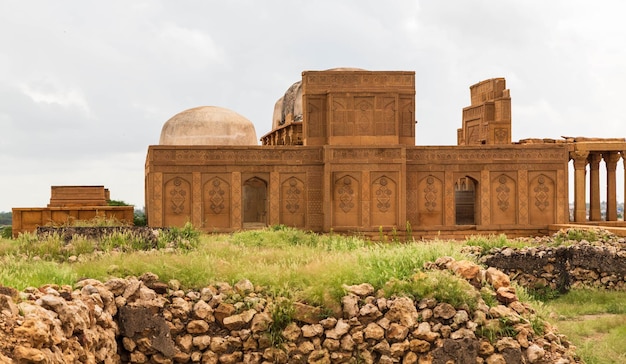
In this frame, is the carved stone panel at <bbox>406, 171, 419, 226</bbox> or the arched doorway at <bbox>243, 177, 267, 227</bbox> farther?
the arched doorway at <bbox>243, 177, 267, 227</bbox>

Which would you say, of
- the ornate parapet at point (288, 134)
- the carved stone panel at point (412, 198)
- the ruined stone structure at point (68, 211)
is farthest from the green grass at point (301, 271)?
the ornate parapet at point (288, 134)

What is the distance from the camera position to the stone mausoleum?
2434 centimetres

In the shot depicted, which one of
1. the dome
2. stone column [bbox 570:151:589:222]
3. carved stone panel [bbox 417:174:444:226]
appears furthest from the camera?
the dome

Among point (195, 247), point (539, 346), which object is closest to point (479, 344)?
point (539, 346)

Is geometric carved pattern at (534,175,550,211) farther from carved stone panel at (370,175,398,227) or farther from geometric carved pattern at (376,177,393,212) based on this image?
geometric carved pattern at (376,177,393,212)

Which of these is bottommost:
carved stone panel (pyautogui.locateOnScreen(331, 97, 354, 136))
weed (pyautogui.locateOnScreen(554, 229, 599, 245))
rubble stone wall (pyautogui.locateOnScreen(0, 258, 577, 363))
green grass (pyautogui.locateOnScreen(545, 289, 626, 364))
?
green grass (pyautogui.locateOnScreen(545, 289, 626, 364))

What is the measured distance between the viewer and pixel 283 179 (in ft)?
81.6

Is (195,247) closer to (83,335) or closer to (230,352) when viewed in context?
(230,352)

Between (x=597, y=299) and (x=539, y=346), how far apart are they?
8.26 metres

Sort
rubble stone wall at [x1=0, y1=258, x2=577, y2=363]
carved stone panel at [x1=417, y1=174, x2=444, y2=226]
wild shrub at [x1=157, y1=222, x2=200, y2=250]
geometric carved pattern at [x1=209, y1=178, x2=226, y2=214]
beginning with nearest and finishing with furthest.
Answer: rubble stone wall at [x1=0, y1=258, x2=577, y2=363]
wild shrub at [x1=157, y1=222, x2=200, y2=250]
geometric carved pattern at [x1=209, y1=178, x2=226, y2=214]
carved stone panel at [x1=417, y1=174, x2=444, y2=226]

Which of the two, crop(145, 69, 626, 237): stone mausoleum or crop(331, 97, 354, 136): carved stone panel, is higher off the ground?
crop(331, 97, 354, 136): carved stone panel

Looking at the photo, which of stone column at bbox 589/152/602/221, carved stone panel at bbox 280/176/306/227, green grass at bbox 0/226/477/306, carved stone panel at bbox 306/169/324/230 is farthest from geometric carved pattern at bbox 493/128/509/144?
green grass at bbox 0/226/477/306

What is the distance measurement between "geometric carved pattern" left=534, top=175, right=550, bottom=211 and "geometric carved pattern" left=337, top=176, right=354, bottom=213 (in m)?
6.81

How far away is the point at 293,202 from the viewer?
25.0m
